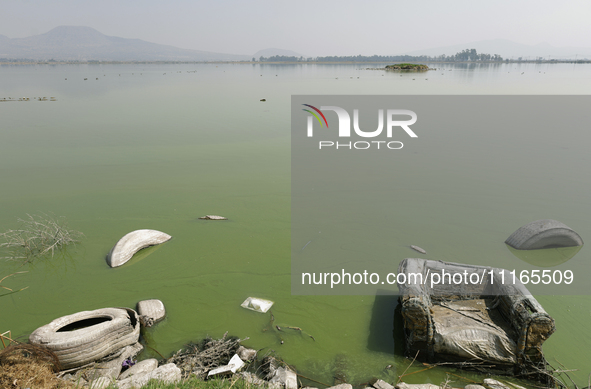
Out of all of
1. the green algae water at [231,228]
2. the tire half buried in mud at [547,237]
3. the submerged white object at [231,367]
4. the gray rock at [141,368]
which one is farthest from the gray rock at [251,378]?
the tire half buried in mud at [547,237]

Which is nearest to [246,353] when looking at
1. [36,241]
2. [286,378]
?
[286,378]

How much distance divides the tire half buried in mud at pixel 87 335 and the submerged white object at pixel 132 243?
2.09 metres

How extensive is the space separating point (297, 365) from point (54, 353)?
296cm

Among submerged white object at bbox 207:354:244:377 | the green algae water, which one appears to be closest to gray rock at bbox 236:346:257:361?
submerged white object at bbox 207:354:244:377

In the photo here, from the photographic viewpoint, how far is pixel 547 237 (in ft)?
23.4

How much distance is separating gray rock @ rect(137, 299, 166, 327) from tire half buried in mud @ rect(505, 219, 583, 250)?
22.5 feet

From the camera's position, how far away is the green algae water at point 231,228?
521cm

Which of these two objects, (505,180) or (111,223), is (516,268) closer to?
(505,180)

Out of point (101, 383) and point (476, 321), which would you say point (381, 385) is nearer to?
point (476, 321)

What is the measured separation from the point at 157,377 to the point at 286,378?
4.86 ft

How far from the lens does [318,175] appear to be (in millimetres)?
11430

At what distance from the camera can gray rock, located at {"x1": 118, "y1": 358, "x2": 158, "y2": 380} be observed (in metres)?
4.33

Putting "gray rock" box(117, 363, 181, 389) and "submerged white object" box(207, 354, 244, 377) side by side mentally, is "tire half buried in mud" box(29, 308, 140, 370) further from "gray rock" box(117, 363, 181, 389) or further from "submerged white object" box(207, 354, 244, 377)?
"submerged white object" box(207, 354, 244, 377)

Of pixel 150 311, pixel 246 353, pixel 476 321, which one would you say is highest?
pixel 476 321
